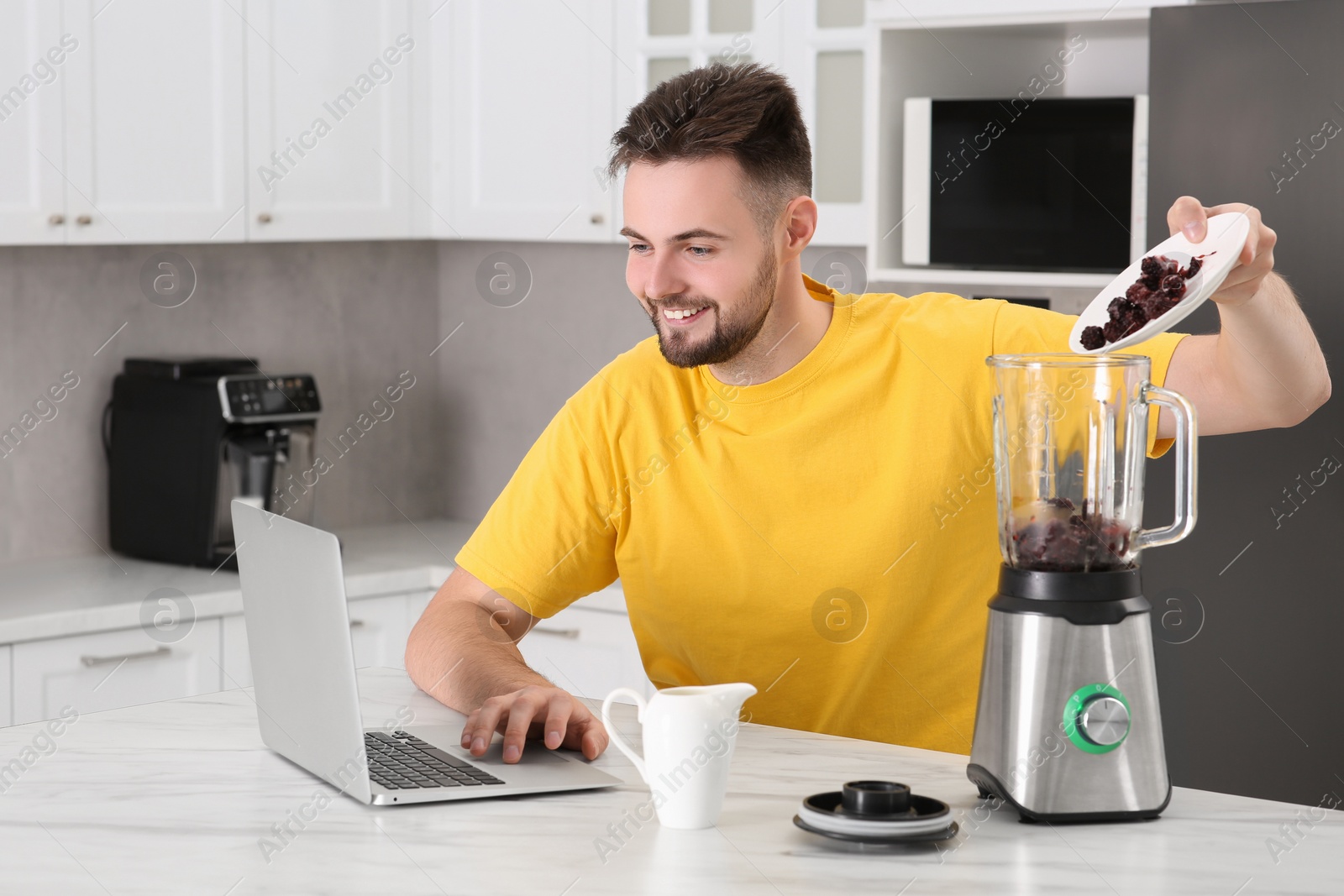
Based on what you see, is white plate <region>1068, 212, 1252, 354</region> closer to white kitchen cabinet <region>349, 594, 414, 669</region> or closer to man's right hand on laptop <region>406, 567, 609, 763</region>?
man's right hand on laptop <region>406, 567, 609, 763</region>

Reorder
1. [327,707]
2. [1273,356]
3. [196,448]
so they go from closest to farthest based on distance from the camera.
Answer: [327,707]
[1273,356]
[196,448]

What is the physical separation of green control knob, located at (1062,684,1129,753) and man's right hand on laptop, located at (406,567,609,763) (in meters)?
0.43

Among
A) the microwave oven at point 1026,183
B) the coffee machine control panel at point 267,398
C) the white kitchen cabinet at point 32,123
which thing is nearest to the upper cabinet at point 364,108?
the white kitchen cabinet at point 32,123

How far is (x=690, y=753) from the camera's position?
1141 millimetres

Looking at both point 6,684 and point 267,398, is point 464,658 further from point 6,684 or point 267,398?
point 267,398

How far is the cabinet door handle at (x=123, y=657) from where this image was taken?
273 cm

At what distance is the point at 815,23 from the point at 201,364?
4.60 ft

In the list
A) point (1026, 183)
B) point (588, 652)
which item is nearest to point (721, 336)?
point (1026, 183)

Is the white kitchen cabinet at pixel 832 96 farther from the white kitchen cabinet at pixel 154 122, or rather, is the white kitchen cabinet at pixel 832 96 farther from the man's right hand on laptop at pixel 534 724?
the man's right hand on laptop at pixel 534 724

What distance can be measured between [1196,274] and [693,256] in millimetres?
544

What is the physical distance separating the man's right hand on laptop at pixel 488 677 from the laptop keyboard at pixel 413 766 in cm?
4

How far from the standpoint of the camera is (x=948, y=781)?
1254 millimetres

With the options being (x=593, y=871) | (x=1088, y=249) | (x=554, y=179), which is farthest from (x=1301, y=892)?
(x=554, y=179)

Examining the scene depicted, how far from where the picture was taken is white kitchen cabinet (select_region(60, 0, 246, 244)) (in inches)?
111
